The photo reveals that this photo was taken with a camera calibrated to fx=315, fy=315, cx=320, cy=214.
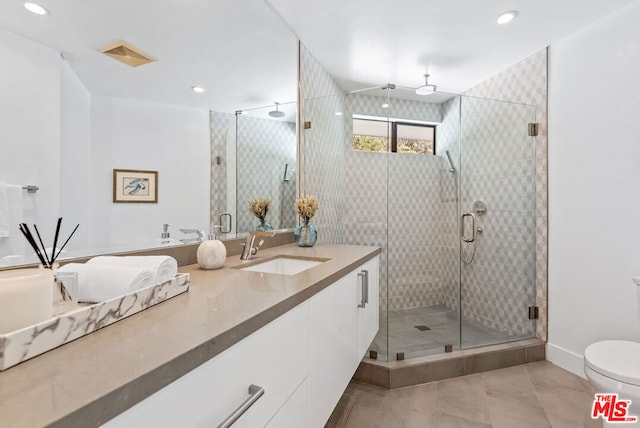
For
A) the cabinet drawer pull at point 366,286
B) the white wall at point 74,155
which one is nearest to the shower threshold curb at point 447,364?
the cabinet drawer pull at point 366,286

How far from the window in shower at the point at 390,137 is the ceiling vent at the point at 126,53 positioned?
2224 mm

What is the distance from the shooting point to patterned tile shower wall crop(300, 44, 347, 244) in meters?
2.48

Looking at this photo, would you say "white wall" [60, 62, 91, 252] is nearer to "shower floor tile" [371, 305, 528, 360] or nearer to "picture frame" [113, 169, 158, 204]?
"picture frame" [113, 169, 158, 204]

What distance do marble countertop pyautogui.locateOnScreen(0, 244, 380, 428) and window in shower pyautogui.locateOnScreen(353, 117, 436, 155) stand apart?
2355 mm

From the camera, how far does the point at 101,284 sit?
0.77m

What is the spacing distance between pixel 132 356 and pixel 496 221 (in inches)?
115

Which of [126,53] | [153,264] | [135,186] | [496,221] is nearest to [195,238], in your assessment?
[135,186]

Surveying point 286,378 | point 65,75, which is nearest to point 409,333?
point 286,378

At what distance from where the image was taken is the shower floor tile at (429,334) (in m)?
2.31

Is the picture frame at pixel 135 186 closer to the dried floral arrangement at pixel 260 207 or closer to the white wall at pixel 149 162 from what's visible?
the white wall at pixel 149 162

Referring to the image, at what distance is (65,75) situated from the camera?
0.91 m

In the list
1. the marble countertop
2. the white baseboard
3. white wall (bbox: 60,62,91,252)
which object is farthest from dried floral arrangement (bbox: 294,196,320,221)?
the white baseboard

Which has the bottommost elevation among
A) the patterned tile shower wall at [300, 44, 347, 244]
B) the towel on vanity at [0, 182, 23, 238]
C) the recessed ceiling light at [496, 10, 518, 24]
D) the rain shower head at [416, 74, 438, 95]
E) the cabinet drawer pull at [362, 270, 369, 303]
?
the cabinet drawer pull at [362, 270, 369, 303]

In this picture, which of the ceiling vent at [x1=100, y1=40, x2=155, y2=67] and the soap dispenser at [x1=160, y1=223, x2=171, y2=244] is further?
the soap dispenser at [x1=160, y1=223, x2=171, y2=244]
